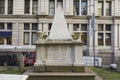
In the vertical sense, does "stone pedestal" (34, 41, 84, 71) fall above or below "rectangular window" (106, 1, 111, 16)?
below

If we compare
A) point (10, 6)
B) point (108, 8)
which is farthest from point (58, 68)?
point (108, 8)

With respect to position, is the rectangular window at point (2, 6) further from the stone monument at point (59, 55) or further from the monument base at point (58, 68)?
the monument base at point (58, 68)

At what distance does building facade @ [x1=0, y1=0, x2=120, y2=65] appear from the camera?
60.3 metres

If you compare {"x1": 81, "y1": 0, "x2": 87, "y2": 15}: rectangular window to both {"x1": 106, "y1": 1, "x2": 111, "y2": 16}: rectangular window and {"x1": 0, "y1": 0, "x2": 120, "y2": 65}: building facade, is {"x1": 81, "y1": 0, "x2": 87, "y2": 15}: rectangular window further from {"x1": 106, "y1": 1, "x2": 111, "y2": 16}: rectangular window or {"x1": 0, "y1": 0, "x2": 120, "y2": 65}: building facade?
{"x1": 106, "y1": 1, "x2": 111, "y2": 16}: rectangular window

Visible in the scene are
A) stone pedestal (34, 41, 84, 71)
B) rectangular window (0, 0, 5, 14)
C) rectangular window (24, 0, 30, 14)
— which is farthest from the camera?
rectangular window (24, 0, 30, 14)

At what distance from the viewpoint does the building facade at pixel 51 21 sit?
60.3m

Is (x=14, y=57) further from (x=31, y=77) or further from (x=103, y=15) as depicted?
(x=31, y=77)

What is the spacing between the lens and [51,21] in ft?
199

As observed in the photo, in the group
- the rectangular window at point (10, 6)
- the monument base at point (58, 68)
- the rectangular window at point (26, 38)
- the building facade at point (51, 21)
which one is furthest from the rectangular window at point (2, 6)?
the monument base at point (58, 68)

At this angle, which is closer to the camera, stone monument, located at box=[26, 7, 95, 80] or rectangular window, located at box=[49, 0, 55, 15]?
stone monument, located at box=[26, 7, 95, 80]

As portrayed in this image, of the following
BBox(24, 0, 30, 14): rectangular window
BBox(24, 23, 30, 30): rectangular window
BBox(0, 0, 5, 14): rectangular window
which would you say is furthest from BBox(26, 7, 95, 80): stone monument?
BBox(0, 0, 5, 14): rectangular window

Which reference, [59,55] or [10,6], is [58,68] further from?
[10,6]

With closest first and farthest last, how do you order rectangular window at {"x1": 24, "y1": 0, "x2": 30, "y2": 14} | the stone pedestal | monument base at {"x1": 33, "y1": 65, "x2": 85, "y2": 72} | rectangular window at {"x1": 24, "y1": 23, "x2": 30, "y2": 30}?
monument base at {"x1": 33, "y1": 65, "x2": 85, "y2": 72} < the stone pedestal < rectangular window at {"x1": 24, "y1": 23, "x2": 30, "y2": 30} < rectangular window at {"x1": 24, "y1": 0, "x2": 30, "y2": 14}

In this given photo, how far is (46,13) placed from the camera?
60656 mm
